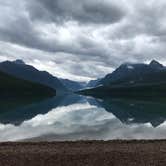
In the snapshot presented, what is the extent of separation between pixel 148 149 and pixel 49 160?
9.36 m

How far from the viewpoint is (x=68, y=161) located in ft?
76.9

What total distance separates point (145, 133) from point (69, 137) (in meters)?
12.4

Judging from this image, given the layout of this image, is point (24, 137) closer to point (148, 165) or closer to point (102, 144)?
point (102, 144)

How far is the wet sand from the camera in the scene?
75.7 feet

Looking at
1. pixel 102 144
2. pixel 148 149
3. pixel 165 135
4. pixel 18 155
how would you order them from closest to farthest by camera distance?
pixel 18 155 < pixel 148 149 < pixel 102 144 < pixel 165 135

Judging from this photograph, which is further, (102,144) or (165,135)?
(165,135)

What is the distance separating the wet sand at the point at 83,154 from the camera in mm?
23062

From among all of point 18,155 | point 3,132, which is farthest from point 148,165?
point 3,132

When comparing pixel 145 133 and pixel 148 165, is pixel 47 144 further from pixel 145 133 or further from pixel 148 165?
pixel 145 133

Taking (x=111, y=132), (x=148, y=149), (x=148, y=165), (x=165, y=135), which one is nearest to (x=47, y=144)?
(x=148, y=149)

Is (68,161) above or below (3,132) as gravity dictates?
below

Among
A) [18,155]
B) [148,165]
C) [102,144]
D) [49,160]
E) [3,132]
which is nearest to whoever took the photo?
[148,165]

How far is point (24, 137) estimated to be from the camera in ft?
149

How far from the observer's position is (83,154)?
82.0 feet
